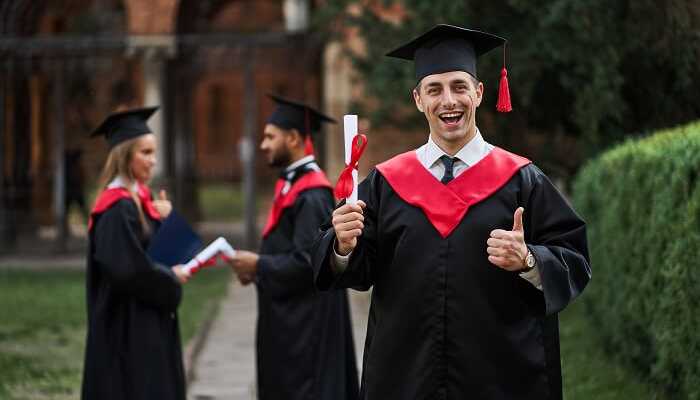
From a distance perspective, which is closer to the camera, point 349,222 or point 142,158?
point 349,222

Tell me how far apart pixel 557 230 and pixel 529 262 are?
0.24 metres

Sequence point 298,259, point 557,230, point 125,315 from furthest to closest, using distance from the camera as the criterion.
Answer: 1. point 298,259
2. point 125,315
3. point 557,230

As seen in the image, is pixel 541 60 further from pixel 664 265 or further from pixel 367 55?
pixel 664 265

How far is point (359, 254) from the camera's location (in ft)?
11.3

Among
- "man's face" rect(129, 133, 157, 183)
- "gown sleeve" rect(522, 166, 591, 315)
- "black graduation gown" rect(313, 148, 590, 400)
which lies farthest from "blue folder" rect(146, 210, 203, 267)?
"gown sleeve" rect(522, 166, 591, 315)

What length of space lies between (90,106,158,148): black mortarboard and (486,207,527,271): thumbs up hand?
2.75 m

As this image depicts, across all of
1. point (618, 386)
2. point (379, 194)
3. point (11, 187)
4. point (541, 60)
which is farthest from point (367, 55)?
point (379, 194)

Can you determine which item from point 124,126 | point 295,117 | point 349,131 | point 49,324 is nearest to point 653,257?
point 295,117

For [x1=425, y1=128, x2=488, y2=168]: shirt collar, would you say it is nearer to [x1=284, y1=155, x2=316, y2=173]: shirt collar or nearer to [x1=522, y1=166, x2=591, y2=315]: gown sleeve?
[x1=522, y1=166, x2=591, y2=315]: gown sleeve

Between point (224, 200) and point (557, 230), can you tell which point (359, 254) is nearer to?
point (557, 230)

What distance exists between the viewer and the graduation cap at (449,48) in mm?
3445

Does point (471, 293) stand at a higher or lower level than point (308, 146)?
lower

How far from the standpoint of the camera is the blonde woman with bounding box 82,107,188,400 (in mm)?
5062

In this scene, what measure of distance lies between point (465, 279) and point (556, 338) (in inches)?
14.7
